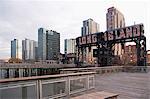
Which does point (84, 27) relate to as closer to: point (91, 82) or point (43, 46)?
point (43, 46)

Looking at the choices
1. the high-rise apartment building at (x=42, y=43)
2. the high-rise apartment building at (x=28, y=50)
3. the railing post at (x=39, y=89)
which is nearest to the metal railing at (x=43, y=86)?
the railing post at (x=39, y=89)

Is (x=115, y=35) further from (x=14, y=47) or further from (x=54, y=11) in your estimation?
(x=14, y=47)

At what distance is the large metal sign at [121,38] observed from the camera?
29873 mm

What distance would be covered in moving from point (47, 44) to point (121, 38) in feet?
416

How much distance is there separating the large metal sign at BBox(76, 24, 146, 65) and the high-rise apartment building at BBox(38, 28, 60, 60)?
110 meters

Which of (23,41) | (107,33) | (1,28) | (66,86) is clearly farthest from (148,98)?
(23,41)

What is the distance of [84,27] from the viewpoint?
16950 cm

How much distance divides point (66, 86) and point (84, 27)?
164668 millimetres

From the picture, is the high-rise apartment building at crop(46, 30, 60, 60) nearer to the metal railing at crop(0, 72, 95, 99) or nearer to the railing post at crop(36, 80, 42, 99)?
the metal railing at crop(0, 72, 95, 99)

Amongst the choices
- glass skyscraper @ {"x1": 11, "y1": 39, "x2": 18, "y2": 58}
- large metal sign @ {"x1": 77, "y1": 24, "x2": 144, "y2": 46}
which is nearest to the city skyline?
large metal sign @ {"x1": 77, "y1": 24, "x2": 144, "y2": 46}

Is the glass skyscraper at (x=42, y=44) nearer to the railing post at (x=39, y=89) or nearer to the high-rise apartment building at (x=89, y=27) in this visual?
the high-rise apartment building at (x=89, y=27)

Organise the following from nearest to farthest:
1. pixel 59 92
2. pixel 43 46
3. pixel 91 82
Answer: pixel 59 92 → pixel 91 82 → pixel 43 46

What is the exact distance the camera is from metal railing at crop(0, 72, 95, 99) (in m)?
4.55

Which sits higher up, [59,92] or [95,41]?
[95,41]
